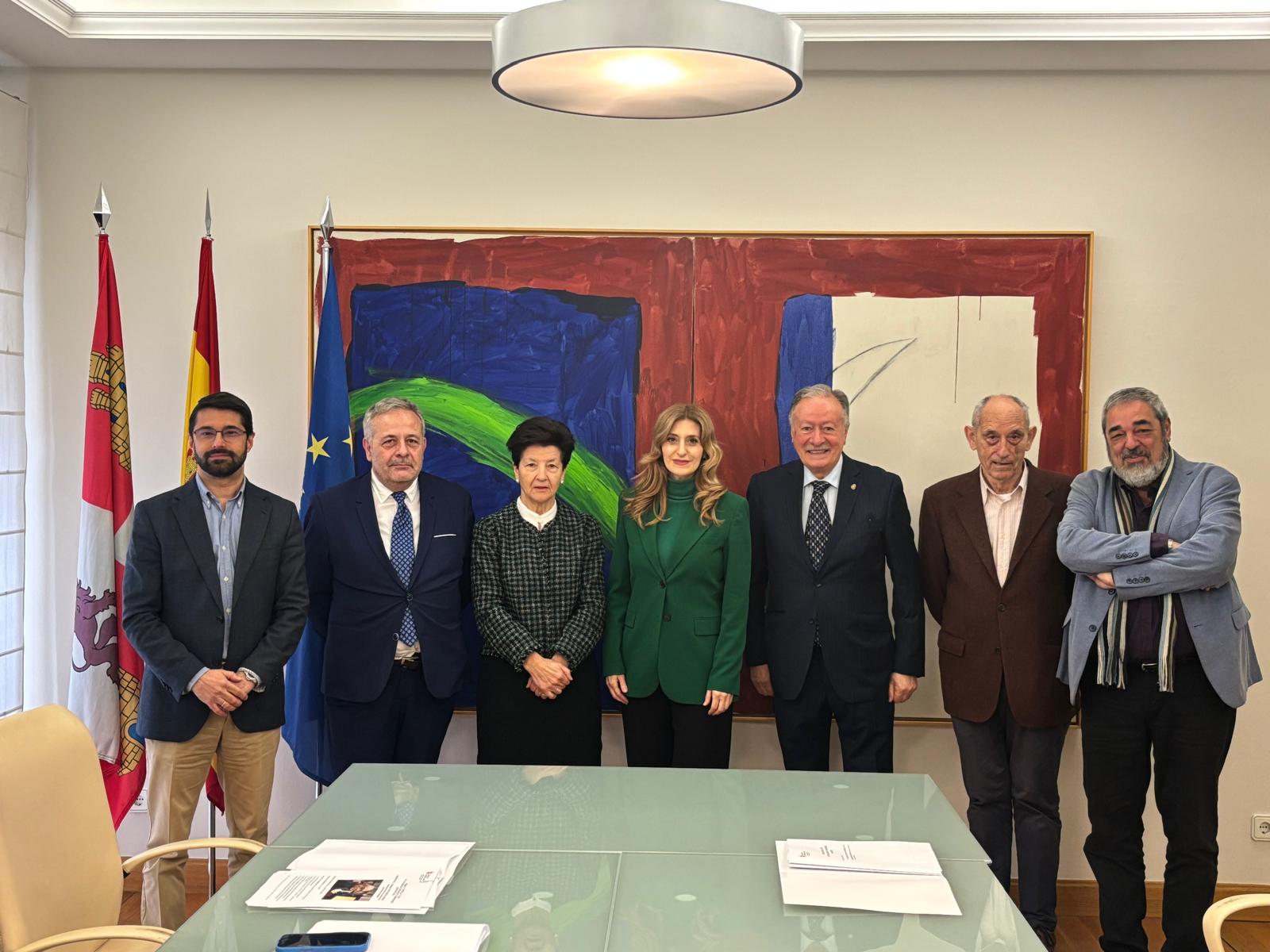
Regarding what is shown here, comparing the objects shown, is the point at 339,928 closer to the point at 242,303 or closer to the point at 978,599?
the point at 978,599

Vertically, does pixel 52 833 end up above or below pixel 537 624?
below

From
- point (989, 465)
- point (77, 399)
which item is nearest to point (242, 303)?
point (77, 399)

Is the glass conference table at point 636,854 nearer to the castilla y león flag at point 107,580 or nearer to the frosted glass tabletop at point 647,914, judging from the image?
the frosted glass tabletop at point 647,914

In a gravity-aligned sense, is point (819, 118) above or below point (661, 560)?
above

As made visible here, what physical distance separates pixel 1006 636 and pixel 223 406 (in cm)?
262

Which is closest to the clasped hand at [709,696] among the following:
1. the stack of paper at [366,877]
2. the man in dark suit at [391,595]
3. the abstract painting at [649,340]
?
the man in dark suit at [391,595]

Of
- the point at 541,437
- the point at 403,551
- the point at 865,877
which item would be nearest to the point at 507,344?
the point at 541,437

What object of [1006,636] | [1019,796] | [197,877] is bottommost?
[197,877]

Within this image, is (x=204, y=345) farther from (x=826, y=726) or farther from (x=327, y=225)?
(x=826, y=726)

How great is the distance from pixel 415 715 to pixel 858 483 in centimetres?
169

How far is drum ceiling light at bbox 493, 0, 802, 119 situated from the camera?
79.0 inches

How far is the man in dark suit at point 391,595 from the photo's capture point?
12.6 feet

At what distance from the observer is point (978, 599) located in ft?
12.6

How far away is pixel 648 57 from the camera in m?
2.20
